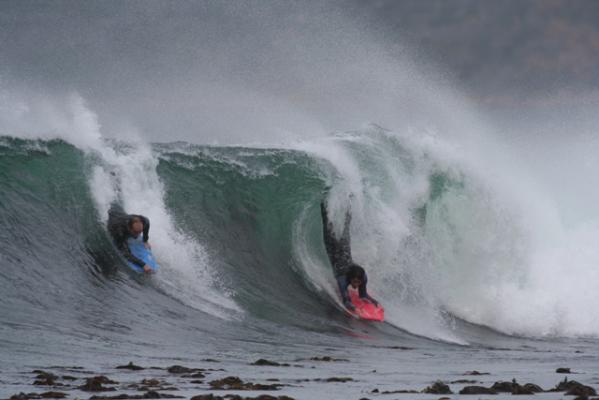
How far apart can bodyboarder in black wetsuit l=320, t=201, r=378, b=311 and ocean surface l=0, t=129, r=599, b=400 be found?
0.23 meters

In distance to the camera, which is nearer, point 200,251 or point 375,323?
point 375,323

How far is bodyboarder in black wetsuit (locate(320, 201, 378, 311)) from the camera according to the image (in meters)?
→ 14.0

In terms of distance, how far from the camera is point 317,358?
29.2ft

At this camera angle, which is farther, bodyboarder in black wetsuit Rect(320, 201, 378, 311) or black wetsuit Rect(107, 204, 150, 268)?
bodyboarder in black wetsuit Rect(320, 201, 378, 311)

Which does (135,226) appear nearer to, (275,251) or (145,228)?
(145,228)

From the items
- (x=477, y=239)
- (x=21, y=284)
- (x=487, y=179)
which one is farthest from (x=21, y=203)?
(x=487, y=179)

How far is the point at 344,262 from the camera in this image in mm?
15453

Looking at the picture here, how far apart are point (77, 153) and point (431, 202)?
27.1 feet

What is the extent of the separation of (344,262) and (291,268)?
105 cm

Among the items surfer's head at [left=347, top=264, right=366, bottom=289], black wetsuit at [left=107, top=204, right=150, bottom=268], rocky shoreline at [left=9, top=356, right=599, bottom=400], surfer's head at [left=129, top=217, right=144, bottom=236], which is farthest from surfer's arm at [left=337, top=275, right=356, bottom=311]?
rocky shoreline at [left=9, top=356, right=599, bottom=400]

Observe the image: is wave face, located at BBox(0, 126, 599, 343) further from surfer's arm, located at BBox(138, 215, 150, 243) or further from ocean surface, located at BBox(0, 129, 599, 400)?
surfer's arm, located at BBox(138, 215, 150, 243)

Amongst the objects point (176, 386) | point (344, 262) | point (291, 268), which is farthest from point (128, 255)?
point (176, 386)

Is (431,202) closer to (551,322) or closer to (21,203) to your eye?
(551,322)

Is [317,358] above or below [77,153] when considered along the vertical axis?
below
